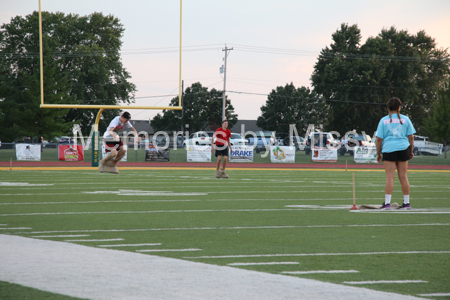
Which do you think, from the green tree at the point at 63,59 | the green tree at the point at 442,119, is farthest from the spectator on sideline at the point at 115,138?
the green tree at the point at 442,119

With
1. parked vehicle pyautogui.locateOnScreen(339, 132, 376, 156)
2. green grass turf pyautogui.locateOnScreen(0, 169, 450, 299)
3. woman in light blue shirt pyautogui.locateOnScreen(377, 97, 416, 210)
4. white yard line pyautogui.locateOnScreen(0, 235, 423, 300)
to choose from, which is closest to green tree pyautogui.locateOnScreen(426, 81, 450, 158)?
parked vehicle pyautogui.locateOnScreen(339, 132, 376, 156)

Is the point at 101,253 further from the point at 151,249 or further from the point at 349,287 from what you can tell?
the point at 349,287

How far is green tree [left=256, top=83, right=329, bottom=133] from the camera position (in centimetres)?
8500

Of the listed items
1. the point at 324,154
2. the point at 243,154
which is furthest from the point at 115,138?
the point at 324,154

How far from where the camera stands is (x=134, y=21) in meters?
17.8

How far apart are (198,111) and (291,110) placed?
14390 mm

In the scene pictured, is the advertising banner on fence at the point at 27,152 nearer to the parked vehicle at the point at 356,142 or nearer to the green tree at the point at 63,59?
the green tree at the point at 63,59

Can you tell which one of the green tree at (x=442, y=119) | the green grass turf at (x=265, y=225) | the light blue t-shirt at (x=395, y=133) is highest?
the green tree at (x=442, y=119)

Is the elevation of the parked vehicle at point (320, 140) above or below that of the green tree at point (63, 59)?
below

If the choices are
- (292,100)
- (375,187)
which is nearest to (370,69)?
(292,100)

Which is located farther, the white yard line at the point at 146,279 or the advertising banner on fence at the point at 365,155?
the advertising banner on fence at the point at 365,155

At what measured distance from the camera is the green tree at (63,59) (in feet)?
158

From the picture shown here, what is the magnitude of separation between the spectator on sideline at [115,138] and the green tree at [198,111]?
70.8 meters

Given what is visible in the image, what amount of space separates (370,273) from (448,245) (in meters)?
2.12
